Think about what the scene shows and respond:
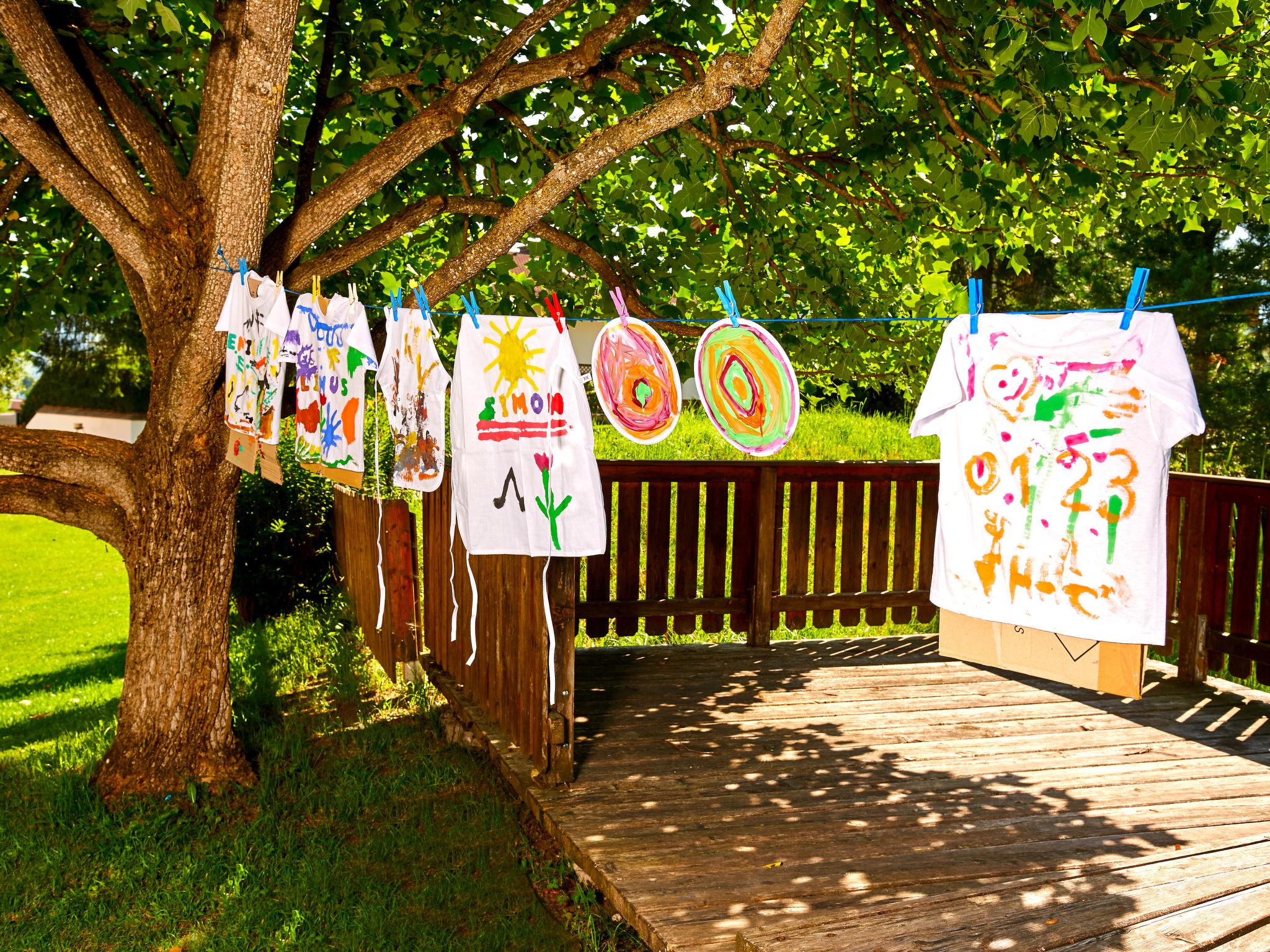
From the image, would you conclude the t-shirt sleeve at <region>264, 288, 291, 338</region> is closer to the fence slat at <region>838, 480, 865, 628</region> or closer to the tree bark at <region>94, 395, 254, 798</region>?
the tree bark at <region>94, 395, 254, 798</region>

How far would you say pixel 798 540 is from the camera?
720 centimetres

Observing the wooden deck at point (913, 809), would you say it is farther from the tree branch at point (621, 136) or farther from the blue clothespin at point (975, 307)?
the tree branch at point (621, 136)

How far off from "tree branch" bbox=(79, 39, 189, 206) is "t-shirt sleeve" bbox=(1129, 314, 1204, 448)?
430cm

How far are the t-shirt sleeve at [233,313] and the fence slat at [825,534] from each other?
4.08 meters

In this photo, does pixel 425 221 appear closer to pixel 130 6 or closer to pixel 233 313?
pixel 233 313

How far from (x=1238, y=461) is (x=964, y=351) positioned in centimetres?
1190

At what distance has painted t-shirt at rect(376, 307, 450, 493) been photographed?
3842 millimetres

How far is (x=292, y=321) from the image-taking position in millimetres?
4496

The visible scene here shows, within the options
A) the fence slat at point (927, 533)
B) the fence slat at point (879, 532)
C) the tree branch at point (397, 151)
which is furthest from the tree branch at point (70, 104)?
the fence slat at point (927, 533)

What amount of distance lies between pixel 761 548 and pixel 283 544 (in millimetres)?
4447

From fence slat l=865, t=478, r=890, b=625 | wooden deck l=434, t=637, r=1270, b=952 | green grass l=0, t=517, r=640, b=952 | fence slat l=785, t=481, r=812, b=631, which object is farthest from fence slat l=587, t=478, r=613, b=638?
fence slat l=865, t=478, r=890, b=625

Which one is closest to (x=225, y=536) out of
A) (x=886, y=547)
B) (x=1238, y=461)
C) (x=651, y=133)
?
(x=651, y=133)

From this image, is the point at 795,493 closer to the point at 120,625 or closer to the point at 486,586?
the point at 486,586

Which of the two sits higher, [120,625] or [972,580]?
[972,580]
